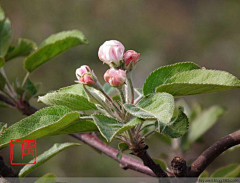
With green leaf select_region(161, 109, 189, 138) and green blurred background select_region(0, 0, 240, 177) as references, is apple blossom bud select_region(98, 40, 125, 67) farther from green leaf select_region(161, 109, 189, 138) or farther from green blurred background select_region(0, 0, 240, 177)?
green blurred background select_region(0, 0, 240, 177)

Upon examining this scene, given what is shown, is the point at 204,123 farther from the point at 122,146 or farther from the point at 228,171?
the point at 122,146

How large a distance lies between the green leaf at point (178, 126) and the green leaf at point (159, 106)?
0.28 feet

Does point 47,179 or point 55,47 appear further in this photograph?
point 55,47

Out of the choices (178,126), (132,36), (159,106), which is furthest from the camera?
(132,36)

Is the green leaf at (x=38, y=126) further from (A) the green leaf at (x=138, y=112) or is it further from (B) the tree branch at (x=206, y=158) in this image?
(B) the tree branch at (x=206, y=158)

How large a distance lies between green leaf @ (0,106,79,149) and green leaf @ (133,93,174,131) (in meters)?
0.12

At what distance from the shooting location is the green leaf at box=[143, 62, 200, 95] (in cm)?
75

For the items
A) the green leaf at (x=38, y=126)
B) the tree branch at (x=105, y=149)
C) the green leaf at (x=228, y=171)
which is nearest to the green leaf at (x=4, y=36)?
the tree branch at (x=105, y=149)

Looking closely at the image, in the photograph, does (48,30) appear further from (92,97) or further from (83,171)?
(92,97)

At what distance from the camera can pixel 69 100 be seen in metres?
0.73

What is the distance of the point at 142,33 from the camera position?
3.91 meters

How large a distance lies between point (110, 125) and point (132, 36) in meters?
3.26

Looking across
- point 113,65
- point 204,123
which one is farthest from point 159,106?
point 204,123

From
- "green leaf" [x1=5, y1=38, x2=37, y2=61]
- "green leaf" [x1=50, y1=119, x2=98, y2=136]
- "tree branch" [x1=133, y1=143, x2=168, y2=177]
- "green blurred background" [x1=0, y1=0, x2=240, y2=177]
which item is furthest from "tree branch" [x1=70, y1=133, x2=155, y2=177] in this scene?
"green blurred background" [x1=0, y1=0, x2=240, y2=177]
